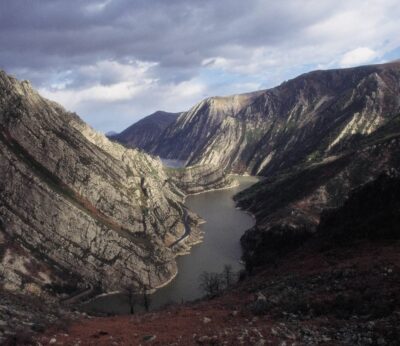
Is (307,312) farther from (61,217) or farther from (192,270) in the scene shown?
(61,217)

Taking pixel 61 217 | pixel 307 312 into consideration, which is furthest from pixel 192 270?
pixel 307 312

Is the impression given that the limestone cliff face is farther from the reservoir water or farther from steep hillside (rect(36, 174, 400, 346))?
steep hillside (rect(36, 174, 400, 346))

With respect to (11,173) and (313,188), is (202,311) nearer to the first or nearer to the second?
(11,173)

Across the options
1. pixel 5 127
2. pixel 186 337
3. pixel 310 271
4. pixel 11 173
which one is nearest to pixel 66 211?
pixel 11 173

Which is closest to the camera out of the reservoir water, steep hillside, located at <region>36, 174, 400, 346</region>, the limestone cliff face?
steep hillside, located at <region>36, 174, 400, 346</region>

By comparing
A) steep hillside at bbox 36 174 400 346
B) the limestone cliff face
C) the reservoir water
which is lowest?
steep hillside at bbox 36 174 400 346

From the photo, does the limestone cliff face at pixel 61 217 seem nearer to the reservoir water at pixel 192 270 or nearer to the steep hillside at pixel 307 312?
the reservoir water at pixel 192 270

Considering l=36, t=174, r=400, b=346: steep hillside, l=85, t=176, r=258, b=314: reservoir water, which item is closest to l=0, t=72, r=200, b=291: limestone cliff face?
l=85, t=176, r=258, b=314: reservoir water

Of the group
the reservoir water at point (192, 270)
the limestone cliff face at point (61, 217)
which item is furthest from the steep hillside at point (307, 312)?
the limestone cliff face at point (61, 217)

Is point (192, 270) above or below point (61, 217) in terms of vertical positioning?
below
